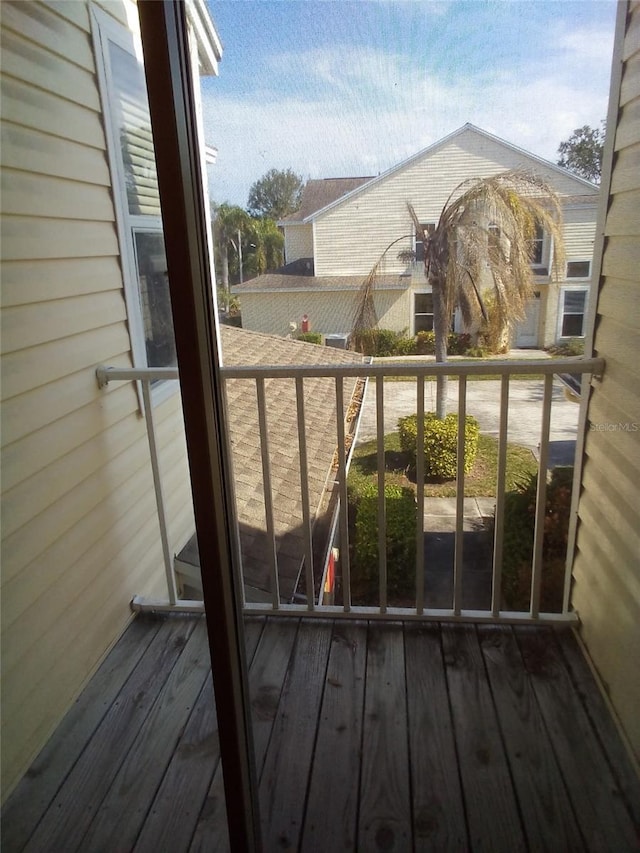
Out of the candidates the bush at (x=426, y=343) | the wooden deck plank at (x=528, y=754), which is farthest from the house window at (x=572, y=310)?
the wooden deck plank at (x=528, y=754)

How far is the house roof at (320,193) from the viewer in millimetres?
964

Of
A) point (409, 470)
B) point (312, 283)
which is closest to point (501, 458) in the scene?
point (409, 470)

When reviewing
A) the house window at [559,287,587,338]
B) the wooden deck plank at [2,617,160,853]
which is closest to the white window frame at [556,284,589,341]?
the house window at [559,287,587,338]

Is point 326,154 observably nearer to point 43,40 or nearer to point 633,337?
point 43,40

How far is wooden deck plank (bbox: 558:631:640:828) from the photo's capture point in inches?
57.2

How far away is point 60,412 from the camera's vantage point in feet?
5.53

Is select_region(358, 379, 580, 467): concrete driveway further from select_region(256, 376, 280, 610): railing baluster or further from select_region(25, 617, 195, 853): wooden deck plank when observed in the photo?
select_region(25, 617, 195, 853): wooden deck plank

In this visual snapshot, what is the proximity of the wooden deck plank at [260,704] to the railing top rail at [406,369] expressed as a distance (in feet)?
2.43

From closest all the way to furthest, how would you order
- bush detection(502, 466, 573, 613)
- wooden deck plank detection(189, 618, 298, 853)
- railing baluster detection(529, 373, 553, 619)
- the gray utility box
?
the gray utility box → wooden deck plank detection(189, 618, 298, 853) → railing baluster detection(529, 373, 553, 619) → bush detection(502, 466, 573, 613)

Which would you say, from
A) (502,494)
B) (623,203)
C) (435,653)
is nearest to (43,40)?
(623,203)

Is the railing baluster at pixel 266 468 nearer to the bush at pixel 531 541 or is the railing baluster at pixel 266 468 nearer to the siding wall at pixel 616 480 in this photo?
the bush at pixel 531 541

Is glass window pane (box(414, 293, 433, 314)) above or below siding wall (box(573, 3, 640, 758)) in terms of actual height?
above

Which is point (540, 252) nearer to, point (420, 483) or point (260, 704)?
point (420, 483)

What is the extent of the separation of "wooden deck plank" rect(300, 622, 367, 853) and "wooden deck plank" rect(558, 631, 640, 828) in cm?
69
